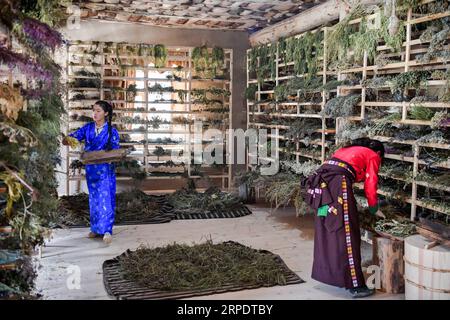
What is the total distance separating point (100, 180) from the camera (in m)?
6.02

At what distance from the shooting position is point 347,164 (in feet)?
14.5

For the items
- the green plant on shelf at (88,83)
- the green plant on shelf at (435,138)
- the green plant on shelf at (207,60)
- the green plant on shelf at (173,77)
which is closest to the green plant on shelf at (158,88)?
the green plant on shelf at (173,77)

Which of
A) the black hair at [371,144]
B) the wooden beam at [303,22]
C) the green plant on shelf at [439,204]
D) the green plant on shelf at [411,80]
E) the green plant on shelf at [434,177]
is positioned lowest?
the green plant on shelf at [439,204]

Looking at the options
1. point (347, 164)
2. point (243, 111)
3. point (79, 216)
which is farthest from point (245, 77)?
point (347, 164)

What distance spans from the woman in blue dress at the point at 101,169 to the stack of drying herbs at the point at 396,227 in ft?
10.0

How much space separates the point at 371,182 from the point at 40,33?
9.56ft

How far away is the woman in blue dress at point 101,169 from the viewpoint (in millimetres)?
6012

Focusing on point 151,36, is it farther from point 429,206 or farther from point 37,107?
point 429,206

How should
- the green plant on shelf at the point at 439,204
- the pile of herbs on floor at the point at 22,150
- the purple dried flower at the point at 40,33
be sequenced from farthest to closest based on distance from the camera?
the green plant on shelf at the point at 439,204
the purple dried flower at the point at 40,33
the pile of herbs on floor at the point at 22,150

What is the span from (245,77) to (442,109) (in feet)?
18.1

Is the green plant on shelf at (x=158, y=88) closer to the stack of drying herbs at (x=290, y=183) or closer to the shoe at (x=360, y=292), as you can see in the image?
the stack of drying herbs at (x=290, y=183)

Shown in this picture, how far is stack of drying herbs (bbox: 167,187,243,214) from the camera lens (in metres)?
7.86

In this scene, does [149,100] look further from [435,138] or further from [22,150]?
[435,138]

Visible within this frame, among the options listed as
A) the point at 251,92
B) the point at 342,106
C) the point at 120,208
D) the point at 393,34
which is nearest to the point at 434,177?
the point at 393,34
